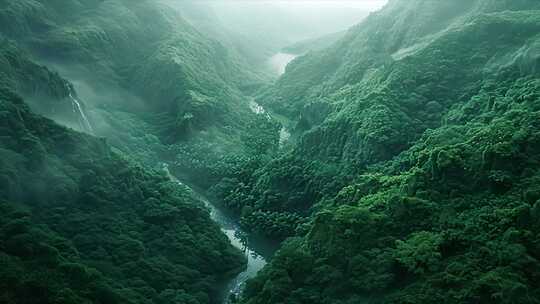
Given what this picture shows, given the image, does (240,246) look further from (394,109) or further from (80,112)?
(80,112)

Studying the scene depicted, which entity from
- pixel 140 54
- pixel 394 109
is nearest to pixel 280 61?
pixel 140 54

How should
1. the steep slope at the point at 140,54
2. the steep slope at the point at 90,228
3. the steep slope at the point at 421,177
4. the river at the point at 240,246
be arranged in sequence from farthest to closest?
1. the steep slope at the point at 140,54
2. the river at the point at 240,246
3. the steep slope at the point at 90,228
4. the steep slope at the point at 421,177

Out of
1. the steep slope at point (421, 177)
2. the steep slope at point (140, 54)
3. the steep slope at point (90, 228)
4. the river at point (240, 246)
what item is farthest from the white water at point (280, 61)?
the steep slope at point (90, 228)

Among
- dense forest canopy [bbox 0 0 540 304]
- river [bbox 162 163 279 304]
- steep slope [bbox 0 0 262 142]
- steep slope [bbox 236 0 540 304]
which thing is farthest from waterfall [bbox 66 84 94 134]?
steep slope [bbox 236 0 540 304]

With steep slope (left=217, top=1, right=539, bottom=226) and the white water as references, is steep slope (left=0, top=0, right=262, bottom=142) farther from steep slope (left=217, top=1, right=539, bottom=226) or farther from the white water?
the white water

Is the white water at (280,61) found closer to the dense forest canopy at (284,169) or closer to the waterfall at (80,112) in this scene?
the dense forest canopy at (284,169)
